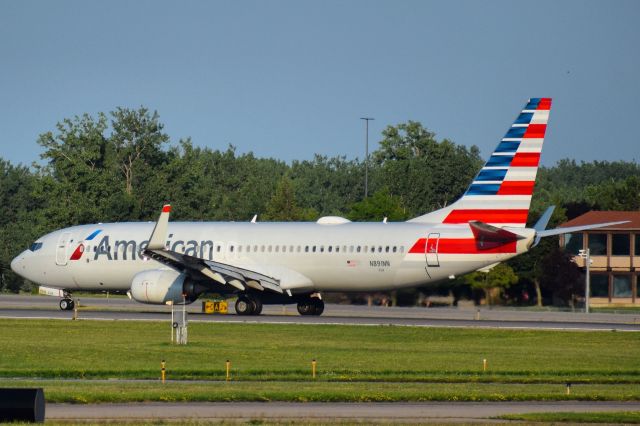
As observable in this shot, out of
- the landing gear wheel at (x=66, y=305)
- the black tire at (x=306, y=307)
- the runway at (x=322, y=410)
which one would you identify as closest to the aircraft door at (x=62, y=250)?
the landing gear wheel at (x=66, y=305)

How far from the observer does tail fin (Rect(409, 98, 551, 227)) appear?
5331 cm

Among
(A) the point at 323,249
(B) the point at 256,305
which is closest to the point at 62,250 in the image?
(B) the point at 256,305

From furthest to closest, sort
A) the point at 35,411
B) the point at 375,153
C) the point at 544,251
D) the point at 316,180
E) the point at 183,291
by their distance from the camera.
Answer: the point at 316,180
the point at 375,153
the point at 544,251
the point at 183,291
the point at 35,411

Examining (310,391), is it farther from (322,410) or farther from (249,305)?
(249,305)

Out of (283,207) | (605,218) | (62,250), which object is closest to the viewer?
(62,250)

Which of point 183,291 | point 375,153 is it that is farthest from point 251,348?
point 375,153

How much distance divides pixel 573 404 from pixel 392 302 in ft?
137

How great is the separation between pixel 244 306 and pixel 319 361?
20986 millimetres

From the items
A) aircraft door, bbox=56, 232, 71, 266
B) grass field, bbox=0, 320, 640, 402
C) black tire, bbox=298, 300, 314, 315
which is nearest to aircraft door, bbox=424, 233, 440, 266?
grass field, bbox=0, 320, 640, 402

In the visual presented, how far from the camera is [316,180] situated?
185 metres

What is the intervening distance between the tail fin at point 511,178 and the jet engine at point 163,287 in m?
11.4

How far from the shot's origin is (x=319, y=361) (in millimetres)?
36625

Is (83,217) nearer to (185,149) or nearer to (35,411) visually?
(185,149)

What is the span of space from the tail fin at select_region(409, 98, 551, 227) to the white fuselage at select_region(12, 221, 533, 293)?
3.37ft
